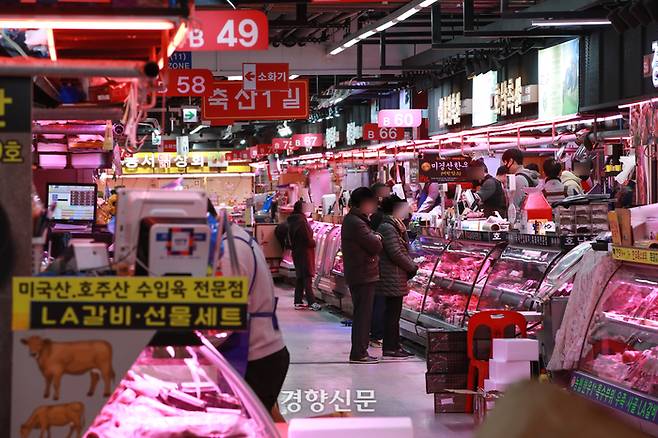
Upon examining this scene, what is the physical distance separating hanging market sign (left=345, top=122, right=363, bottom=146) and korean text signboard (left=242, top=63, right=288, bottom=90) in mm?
11258

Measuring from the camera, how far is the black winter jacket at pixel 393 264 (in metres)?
11.9

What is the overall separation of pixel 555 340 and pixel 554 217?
2.22m

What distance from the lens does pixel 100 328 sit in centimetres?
314

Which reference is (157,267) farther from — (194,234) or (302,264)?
(302,264)

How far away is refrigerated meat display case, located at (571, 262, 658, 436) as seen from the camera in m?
6.90

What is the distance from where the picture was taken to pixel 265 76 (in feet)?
51.5

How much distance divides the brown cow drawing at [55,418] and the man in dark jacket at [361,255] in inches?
331

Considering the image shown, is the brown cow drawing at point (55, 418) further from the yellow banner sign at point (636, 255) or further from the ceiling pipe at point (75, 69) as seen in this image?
the yellow banner sign at point (636, 255)

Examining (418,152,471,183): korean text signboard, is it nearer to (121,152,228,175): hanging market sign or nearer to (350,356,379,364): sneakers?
(350,356,379,364): sneakers

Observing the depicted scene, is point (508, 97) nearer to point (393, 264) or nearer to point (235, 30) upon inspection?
point (393, 264)

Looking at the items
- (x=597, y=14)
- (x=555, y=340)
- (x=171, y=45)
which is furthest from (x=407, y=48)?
(x=171, y=45)

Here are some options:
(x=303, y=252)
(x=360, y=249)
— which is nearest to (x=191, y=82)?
(x=303, y=252)

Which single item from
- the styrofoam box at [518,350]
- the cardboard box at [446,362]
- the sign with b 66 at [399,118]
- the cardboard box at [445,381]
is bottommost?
the cardboard box at [445,381]

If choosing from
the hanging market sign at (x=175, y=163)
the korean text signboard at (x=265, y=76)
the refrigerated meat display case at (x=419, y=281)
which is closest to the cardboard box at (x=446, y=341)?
the refrigerated meat display case at (x=419, y=281)
